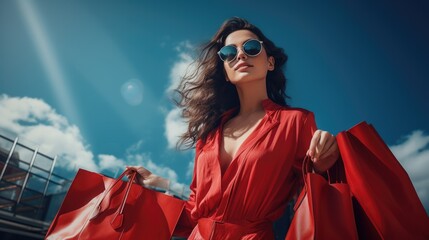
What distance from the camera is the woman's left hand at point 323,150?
1.34 meters

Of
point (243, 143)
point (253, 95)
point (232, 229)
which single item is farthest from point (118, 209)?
point (253, 95)

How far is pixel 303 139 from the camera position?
1604mm

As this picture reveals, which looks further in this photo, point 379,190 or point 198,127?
point 198,127

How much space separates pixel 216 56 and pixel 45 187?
679 inches

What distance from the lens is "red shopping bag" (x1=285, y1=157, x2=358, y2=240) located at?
1048 millimetres

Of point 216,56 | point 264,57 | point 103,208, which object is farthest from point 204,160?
point 216,56

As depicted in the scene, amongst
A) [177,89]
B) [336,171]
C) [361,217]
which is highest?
[177,89]

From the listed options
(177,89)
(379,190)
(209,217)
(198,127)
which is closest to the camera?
(379,190)

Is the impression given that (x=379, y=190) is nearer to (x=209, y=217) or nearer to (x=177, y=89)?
(x=209, y=217)

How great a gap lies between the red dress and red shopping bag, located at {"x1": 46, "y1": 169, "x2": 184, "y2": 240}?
34 cm

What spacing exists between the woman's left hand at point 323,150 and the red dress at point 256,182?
0.66 ft

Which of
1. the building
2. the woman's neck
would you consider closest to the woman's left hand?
the woman's neck

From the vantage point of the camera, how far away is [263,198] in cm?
150

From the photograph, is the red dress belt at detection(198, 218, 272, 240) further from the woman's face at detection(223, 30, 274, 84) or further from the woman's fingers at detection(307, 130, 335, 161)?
the woman's face at detection(223, 30, 274, 84)
